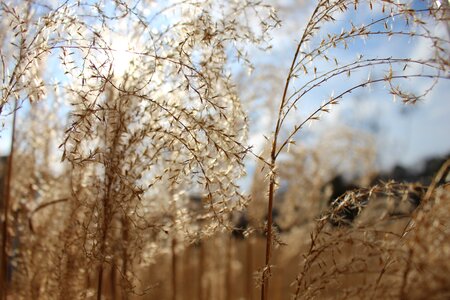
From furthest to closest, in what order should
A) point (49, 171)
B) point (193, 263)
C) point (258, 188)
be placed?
point (193, 263) < point (258, 188) < point (49, 171)

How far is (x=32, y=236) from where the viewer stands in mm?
2506

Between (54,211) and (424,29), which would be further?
(54,211)

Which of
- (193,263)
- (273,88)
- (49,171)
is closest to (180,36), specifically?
(49,171)

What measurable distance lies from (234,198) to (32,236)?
1.29m

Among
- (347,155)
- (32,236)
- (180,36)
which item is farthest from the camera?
(347,155)

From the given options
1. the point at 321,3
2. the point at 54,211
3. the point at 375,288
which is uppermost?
the point at 321,3

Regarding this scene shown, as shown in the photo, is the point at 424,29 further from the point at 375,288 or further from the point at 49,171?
the point at 49,171

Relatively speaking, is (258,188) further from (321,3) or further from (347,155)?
(321,3)

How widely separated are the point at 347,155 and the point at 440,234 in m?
5.12

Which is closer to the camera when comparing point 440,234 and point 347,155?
point 440,234

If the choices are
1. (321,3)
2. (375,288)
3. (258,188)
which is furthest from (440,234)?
(258,188)

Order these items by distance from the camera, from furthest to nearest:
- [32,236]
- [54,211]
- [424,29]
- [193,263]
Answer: [193,263] → [54,211] → [32,236] → [424,29]

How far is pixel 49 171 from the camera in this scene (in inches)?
136

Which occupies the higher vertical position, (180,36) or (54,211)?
(180,36)
